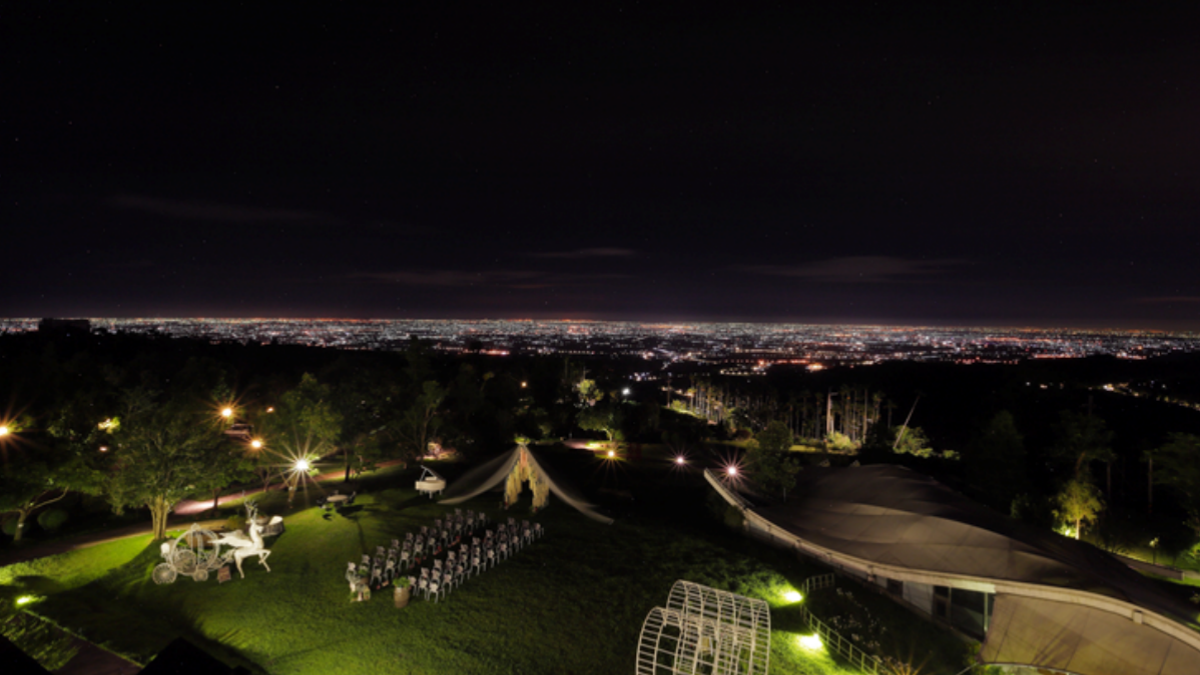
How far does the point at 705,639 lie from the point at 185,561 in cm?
1307

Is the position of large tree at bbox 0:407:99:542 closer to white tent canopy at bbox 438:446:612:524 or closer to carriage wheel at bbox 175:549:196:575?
carriage wheel at bbox 175:549:196:575

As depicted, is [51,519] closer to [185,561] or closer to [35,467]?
[35,467]

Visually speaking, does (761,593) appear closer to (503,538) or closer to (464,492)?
(503,538)

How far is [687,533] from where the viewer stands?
19375mm

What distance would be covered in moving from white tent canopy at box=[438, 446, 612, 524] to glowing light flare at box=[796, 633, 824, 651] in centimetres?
823

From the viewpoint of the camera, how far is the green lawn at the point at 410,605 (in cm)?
1089

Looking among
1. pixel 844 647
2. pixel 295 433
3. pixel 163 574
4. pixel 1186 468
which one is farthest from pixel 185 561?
pixel 1186 468

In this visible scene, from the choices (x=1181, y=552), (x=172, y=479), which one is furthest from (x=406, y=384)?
(x=1181, y=552)

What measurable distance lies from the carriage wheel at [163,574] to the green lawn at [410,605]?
21 cm

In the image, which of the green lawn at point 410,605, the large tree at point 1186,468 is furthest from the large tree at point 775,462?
the large tree at point 1186,468

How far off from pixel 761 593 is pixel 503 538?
24.9 feet

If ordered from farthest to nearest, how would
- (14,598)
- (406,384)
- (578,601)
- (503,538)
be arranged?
1. (406,384)
2. (503,538)
3. (578,601)
4. (14,598)

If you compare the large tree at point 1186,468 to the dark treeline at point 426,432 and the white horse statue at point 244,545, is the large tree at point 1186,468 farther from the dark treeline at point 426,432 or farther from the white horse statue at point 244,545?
the white horse statue at point 244,545

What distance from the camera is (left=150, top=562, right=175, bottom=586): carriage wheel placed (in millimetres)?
13508
